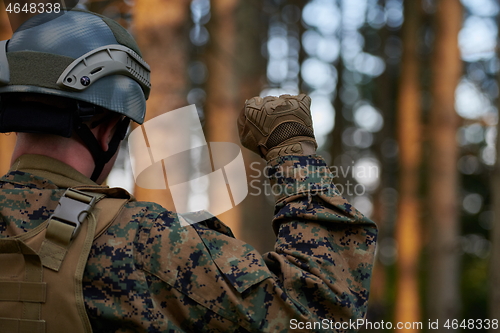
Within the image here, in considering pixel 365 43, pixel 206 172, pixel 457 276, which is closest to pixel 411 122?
pixel 457 276

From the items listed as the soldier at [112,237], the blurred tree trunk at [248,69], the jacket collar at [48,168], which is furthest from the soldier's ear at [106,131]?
the blurred tree trunk at [248,69]

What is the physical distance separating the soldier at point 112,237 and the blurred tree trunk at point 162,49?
2.28m

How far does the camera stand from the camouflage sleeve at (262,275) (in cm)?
126

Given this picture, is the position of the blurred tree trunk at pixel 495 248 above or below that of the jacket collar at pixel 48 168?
below

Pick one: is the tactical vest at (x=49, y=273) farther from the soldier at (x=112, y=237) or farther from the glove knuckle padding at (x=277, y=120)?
the glove knuckle padding at (x=277, y=120)

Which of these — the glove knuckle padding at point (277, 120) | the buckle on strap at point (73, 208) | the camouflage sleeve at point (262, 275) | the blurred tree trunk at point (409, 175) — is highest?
the glove knuckle padding at point (277, 120)

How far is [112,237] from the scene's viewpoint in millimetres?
1273

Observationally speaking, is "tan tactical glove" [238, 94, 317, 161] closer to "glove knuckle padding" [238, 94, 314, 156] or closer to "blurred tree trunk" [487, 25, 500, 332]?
"glove knuckle padding" [238, 94, 314, 156]

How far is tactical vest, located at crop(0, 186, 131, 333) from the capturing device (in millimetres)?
1184

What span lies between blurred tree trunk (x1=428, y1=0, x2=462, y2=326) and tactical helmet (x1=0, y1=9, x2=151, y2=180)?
6.62m

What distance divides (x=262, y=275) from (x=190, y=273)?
0.21 m

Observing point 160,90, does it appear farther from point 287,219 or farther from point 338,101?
point 338,101

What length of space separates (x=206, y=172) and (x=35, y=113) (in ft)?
4.52

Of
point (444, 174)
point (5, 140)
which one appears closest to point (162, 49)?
point (5, 140)
